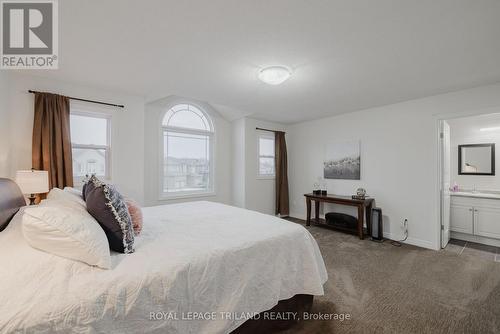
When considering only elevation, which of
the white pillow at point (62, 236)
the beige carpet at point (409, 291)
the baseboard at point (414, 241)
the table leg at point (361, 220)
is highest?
the white pillow at point (62, 236)

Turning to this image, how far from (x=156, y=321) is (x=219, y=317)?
0.37m

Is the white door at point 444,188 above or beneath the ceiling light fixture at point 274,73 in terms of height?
beneath

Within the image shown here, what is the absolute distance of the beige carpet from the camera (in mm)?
1729

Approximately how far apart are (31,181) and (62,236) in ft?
6.09

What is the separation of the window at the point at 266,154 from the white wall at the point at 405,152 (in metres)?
1.35

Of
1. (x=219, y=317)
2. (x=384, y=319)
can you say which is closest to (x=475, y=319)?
(x=384, y=319)

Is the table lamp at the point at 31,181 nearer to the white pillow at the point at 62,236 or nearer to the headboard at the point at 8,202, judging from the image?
the headboard at the point at 8,202

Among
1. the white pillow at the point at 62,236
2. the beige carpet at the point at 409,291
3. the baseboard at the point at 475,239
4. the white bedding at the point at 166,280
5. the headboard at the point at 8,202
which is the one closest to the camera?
the white bedding at the point at 166,280

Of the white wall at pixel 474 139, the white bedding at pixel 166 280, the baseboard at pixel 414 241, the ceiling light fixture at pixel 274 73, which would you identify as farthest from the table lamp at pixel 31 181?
the white wall at pixel 474 139

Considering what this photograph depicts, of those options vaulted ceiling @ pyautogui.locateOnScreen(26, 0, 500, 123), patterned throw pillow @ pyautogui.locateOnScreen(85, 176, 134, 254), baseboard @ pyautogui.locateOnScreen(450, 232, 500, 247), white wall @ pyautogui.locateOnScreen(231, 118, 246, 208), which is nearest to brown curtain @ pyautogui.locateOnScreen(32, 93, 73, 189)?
vaulted ceiling @ pyautogui.locateOnScreen(26, 0, 500, 123)

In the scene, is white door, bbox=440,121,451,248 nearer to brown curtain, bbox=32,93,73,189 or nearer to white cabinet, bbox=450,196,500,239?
white cabinet, bbox=450,196,500,239

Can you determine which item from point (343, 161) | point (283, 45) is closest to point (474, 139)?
point (343, 161)

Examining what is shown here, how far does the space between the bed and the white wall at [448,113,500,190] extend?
14.0ft

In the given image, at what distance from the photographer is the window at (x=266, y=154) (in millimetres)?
5221
